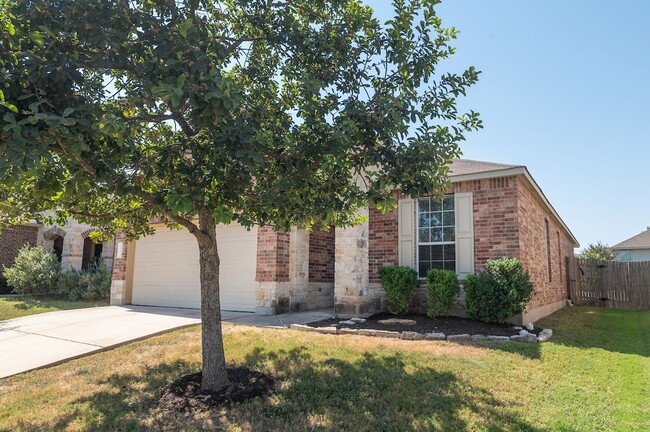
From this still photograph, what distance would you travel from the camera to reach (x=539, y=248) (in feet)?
37.6

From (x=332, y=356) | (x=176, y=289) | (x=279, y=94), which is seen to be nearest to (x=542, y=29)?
(x=279, y=94)

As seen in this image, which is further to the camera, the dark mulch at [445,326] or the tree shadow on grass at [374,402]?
the dark mulch at [445,326]

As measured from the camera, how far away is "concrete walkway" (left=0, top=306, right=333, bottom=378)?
6812 millimetres

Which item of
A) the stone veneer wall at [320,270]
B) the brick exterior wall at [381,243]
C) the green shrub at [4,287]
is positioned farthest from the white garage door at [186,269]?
the green shrub at [4,287]

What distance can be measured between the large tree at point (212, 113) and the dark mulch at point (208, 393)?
216 mm

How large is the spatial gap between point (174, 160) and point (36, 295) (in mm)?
15647

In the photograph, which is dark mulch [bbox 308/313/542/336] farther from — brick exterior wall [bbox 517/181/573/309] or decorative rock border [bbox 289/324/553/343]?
brick exterior wall [bbox 517/181/573/309]

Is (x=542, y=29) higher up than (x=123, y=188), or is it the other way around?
(x=542, y=29)

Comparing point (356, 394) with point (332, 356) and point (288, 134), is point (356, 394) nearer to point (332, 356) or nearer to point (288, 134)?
point (332, 356)

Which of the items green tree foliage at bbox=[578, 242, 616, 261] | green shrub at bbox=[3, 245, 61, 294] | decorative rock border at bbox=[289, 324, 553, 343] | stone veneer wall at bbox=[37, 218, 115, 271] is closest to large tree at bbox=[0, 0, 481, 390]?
decorative rock border at bbox=[289, 324, 553, 343]

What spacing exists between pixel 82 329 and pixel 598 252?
108ft

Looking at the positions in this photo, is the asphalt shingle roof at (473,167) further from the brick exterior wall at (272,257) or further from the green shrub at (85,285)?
the green shrub at (85,285)

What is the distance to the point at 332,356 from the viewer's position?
6.18 metres

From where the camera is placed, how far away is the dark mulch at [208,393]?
4.51 metres
